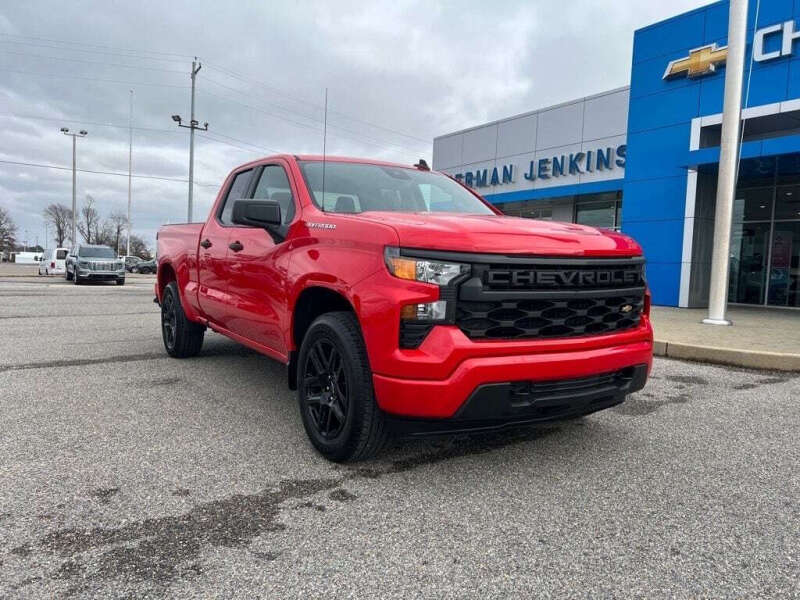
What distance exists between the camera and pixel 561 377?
9.16ft

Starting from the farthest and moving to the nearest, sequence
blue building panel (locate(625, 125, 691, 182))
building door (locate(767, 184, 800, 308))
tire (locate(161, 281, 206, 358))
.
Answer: building door (locate(767, 184, 800, 308)) → blue building panel (locate(625, 125, 691, 182)) → tire (locate(161, 281, 206, 358))

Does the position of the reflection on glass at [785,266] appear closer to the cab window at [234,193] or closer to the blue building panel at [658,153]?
the blue building panel at [658,153]

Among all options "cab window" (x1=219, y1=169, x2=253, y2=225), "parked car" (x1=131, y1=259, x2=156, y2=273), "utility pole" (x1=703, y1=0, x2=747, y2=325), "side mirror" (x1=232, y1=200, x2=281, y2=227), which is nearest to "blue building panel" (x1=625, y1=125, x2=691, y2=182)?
"utility pole" (x1=703, y1=0, x2=747, y2=325)

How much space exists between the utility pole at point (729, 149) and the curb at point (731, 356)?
3.44m

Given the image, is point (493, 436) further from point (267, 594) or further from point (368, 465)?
point (267, 594)

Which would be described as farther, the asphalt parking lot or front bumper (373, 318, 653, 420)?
front bumper (373, 318, 653, 420)

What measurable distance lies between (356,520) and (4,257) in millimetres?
109236

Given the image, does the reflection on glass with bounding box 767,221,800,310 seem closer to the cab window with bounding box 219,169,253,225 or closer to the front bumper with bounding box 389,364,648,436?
the front bumper with bounding box 389,364,648,436

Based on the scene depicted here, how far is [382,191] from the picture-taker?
4039mm

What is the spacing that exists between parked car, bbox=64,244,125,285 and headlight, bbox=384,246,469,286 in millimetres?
24010

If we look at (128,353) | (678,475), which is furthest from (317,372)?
(128,353)

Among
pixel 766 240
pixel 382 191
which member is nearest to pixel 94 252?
pixel 382 191

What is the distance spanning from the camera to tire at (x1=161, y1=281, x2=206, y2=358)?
579 cm

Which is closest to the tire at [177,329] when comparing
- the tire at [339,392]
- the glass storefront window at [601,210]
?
the tire at [339,392]
